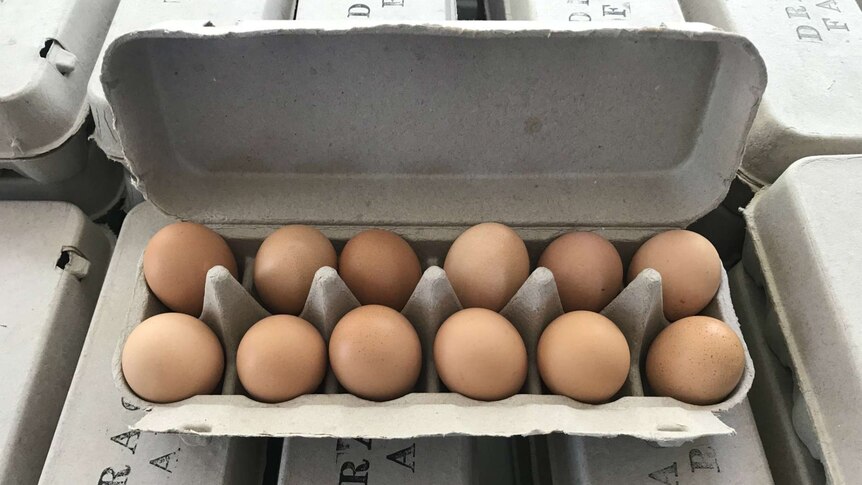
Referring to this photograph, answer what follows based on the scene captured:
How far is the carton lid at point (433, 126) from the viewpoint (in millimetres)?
785

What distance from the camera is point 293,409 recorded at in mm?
679

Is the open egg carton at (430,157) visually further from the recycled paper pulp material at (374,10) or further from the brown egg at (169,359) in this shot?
the recycled paper pulp material at (374,10)

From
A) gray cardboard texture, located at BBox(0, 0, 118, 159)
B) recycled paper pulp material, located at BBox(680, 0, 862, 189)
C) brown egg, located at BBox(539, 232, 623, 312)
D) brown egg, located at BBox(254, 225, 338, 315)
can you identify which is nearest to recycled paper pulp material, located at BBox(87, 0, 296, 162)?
gray cardboard texture, located at BBox(0, 0, 118, 159)

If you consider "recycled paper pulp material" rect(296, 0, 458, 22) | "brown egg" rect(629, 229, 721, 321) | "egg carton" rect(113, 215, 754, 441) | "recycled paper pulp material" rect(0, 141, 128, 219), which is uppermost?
"recycled paper pulp material" rect(296, 0, 458, 22)

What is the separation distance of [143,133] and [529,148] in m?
0.51

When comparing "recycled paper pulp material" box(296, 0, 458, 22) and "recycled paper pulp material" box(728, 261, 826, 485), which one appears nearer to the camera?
"recycled paper pulp material" box(728, 261, 826, 485)

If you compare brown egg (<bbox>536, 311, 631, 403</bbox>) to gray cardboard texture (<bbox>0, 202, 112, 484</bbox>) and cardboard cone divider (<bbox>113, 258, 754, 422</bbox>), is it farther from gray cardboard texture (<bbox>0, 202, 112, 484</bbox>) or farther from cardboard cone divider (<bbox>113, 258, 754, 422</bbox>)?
gray cardboard texture (<bbox>0, 202, 112, 484</bbox>)

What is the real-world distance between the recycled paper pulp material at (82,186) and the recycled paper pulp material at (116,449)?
0.34 m

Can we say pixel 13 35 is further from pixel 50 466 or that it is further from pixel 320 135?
pixel 50 466

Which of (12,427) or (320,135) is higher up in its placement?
(320,135)

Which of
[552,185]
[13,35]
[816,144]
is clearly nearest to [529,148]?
[552,185]

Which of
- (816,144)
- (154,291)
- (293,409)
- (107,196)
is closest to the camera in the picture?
(293,409)

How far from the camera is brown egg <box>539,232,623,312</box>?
808 millimetres

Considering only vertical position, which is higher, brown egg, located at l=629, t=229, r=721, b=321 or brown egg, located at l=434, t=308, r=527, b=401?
brown egg, located at l=629, t=229, r=721, b=321
